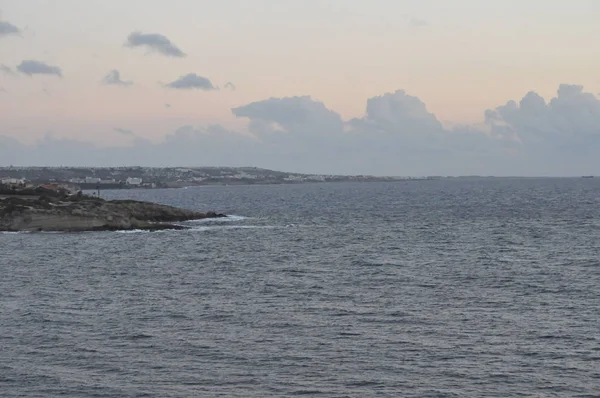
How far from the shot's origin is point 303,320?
39281 mm

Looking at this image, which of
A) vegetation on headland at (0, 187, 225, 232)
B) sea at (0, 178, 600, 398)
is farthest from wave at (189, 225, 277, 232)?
sea at (0, 178, 600, 398)

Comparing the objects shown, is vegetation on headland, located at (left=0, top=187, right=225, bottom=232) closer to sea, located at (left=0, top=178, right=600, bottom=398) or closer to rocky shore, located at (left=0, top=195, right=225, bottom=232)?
rocky shore, located at (left=0, top=195, right=225, bottom=232)

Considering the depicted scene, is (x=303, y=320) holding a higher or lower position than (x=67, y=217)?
lower

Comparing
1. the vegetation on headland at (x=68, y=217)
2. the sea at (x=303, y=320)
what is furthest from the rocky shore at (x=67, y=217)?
the sea at (x=303, y=320)

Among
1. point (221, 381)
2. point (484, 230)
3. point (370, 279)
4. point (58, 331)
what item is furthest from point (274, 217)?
point (221, 381)

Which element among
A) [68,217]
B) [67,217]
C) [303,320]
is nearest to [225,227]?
[68,217]

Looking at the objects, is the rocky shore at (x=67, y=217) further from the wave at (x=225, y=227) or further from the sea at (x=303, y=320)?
the sea at (x=303, y=320)

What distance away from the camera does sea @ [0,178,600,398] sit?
95.0 feet

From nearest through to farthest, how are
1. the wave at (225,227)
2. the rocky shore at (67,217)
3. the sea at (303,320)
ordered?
the sea at (303,320) → the rocky shore at (67,217) → the wave at (225,227)

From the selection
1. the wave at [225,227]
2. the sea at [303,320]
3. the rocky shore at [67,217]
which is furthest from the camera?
the wave at [225,227]

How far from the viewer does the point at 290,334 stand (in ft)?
119

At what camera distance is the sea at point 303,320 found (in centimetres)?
2895

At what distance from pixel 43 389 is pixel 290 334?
12.0 m

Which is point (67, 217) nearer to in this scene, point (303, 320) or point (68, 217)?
point (68, 217)
